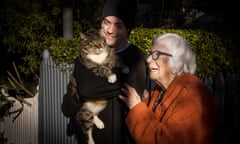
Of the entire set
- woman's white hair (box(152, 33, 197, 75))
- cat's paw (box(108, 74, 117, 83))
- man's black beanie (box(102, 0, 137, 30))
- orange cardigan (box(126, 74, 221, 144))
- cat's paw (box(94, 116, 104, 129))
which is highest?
man's black beanie (box(102, 0, 137, 30))

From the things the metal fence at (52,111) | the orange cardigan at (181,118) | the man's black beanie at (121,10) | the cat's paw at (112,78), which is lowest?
the metal fence at (52,111)

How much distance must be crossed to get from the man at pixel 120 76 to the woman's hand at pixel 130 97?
197mm

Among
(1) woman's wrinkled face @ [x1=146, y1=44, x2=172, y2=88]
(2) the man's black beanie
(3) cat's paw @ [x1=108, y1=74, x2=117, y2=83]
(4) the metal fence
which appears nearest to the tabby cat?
(3) cat's paw @ [x1=108, y1=74, x2=117, y2=83]

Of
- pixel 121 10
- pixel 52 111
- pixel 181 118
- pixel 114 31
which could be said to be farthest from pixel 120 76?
pixel 52 111

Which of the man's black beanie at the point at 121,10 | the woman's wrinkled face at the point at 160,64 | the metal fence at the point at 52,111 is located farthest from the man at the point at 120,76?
the metal fence at the point at 52,111

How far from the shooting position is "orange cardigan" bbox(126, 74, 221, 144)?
2.49 metres

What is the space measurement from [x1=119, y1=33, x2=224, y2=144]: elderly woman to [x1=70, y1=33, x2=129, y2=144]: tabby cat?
0.30 meters

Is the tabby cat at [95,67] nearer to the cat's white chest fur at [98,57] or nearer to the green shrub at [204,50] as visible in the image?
the cat's white chest fur at [98,57]

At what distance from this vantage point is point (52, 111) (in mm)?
5945

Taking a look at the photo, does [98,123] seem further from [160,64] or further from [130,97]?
[160,64]

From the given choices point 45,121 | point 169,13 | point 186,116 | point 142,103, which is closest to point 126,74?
point 142,103

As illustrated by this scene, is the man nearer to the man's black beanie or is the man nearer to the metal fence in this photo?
the man's black beanie

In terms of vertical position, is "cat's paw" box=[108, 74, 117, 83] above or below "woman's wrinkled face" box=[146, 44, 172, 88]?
below

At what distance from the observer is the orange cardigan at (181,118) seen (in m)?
2.49
